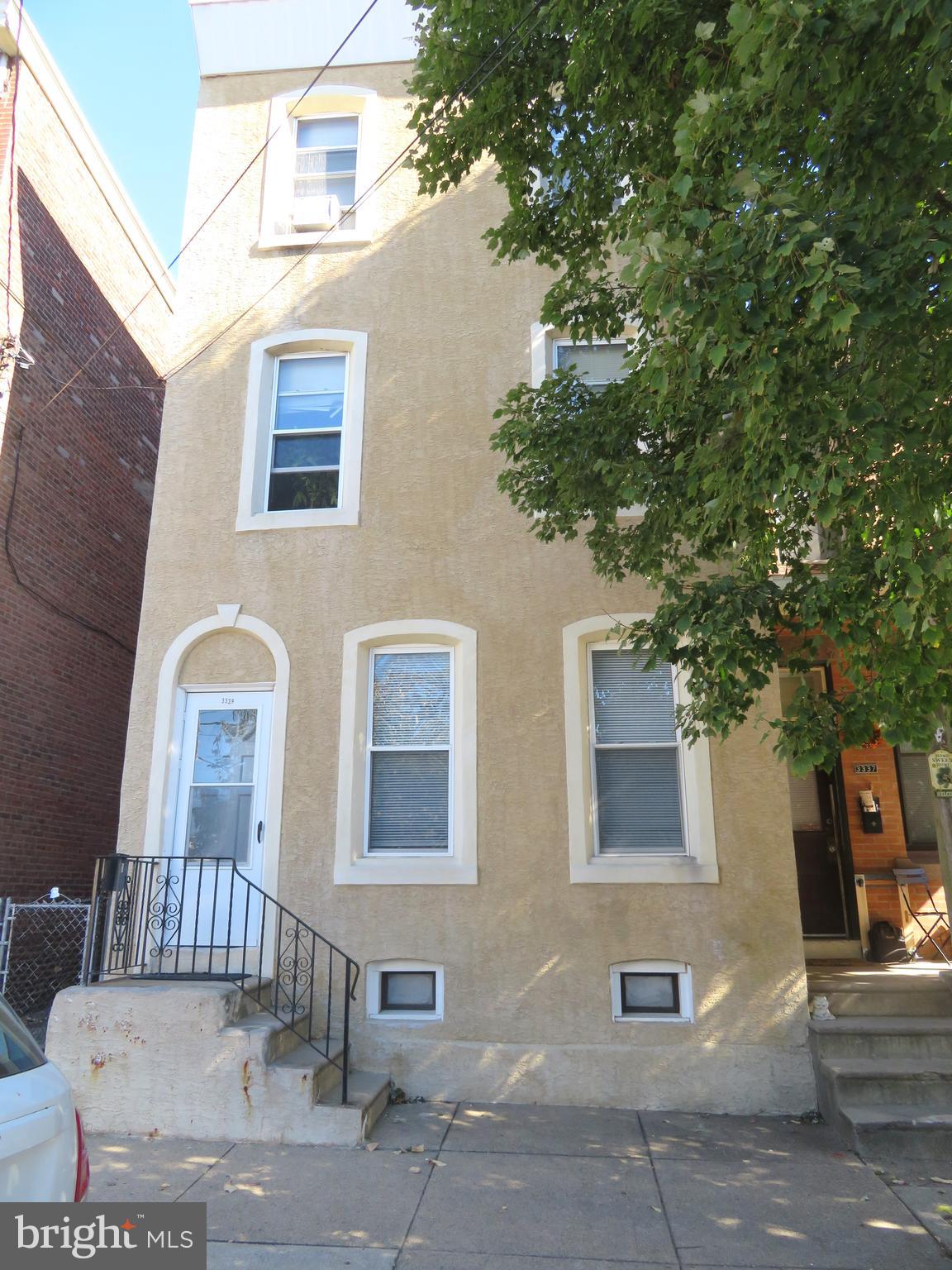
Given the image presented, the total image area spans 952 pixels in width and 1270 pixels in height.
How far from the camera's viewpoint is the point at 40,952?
345 inches

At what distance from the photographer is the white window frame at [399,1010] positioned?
6738 mm

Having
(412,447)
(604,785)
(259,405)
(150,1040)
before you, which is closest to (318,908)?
(150,1040)

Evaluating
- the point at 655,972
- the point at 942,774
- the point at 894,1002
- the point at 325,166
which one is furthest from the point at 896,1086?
the point at 325,166

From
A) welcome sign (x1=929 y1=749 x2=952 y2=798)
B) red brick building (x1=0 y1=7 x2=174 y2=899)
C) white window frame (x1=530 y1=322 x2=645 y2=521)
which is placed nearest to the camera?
welcome sign (x1=929 y1=749 x2=952 y2=798)

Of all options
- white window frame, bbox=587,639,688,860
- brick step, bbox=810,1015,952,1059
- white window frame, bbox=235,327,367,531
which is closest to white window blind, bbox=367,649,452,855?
white window frame, bbox=587,639,688,860

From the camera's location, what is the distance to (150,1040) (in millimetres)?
5883

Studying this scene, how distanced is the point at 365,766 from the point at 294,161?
6311 millimetres

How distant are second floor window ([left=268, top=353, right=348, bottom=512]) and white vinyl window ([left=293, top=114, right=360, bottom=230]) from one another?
153 centimetres

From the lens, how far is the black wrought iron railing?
21.3ft

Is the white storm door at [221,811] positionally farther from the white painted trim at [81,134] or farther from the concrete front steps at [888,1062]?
the white painted trim at [81,134]

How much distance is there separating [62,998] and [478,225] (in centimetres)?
739

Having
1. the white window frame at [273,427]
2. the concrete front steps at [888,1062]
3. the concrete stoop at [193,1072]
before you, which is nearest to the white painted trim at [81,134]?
the white window frame at [273,427]
